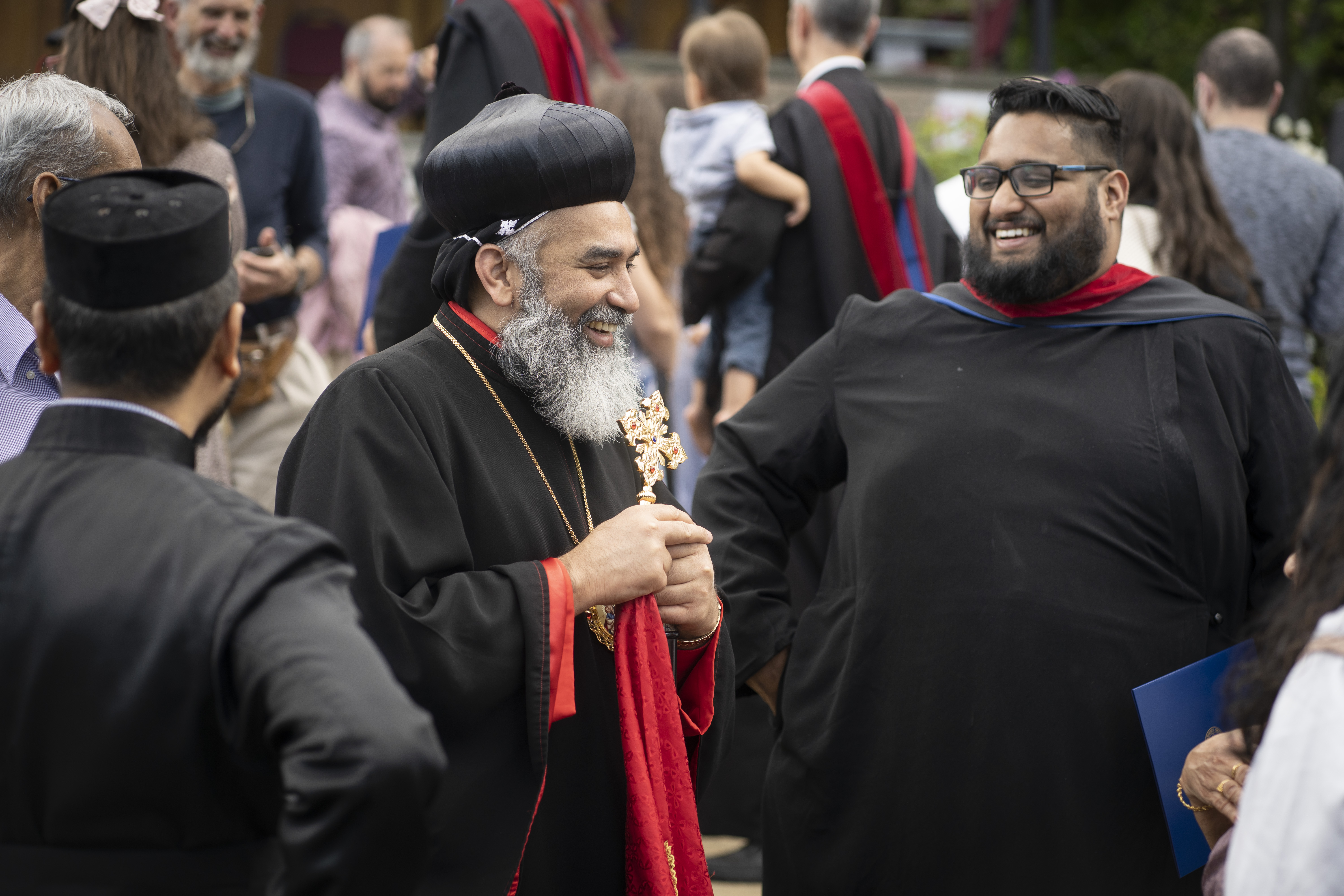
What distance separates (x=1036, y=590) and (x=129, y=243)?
2106 millimetres

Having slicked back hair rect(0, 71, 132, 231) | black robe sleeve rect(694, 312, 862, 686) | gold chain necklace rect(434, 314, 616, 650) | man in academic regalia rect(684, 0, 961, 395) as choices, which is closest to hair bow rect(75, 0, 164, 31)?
slicked back hair rect(0, 71, 132, 231)

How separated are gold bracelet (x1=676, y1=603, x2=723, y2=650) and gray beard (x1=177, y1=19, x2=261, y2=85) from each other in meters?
3.03

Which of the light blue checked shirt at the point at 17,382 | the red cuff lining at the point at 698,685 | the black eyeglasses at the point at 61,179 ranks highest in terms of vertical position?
the black eyeglasses at the point at 61,179

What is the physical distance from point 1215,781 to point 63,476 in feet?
7.29

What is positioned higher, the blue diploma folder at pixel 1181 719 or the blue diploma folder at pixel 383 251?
the blue diploma folder at pixel 383 251

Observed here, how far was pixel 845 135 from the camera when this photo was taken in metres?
5.36

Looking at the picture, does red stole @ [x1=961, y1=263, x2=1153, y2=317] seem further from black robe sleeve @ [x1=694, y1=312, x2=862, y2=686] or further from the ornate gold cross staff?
the ornate gold cross staff

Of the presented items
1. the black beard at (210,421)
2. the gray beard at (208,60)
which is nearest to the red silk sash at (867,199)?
the gray beard at (208,60)

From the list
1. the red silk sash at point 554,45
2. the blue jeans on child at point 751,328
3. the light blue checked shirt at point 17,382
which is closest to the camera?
the light blue checked shirt at point 17,382

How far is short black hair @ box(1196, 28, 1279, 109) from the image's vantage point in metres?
5.62

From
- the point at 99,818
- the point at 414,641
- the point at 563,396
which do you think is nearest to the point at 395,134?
the point at 563,396

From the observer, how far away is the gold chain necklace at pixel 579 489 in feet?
9.12

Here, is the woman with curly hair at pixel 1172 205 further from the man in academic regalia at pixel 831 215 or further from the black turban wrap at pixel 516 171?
the black turban wrap at pixel 516 171

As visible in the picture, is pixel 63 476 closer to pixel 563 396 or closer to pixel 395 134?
pixel 563 396
